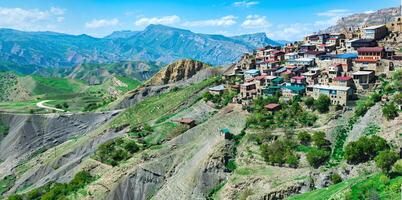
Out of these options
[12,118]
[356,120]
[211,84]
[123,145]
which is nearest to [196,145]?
[123,145]

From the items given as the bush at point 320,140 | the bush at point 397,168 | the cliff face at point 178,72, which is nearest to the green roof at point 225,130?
the bush at point 320,140

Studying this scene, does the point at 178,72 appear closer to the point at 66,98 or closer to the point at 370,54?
the point at 66,98

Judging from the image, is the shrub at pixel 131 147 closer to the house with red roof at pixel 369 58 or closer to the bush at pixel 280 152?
the bush at pixel 280 152

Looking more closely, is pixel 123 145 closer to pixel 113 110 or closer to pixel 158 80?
pixel 113 110

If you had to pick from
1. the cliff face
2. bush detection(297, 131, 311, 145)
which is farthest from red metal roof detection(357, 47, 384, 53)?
the cliff face

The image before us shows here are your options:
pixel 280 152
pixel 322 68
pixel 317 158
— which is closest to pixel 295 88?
pixel 322 68

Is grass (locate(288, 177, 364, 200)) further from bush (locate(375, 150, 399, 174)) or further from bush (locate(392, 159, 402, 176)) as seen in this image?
bush (locate(392, 159, 402, 176))
